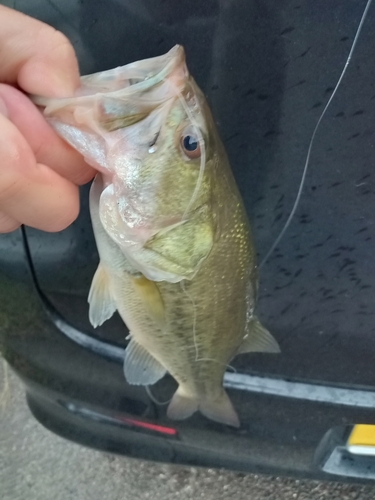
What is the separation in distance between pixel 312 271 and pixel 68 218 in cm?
48

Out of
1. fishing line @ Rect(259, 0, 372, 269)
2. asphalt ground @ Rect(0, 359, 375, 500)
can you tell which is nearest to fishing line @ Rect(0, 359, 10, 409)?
asphalt ground @ Rect(0, 359, 375, 500)

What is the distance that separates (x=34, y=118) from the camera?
694mm

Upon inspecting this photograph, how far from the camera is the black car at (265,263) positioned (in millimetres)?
866

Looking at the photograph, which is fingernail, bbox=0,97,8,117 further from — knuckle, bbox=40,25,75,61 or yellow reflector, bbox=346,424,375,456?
yellow reflector, bbox=346,424,375,456

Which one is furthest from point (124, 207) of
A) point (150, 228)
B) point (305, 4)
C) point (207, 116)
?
point (305, 4)

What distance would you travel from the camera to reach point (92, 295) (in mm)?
968

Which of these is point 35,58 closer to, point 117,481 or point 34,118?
point 34,118

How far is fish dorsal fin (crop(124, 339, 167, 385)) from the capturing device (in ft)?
3.65

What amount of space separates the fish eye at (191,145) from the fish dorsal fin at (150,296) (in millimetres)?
221

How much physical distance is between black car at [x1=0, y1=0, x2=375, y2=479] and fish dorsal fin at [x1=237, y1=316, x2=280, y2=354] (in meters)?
0.07

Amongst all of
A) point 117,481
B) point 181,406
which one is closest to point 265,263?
point 181,406

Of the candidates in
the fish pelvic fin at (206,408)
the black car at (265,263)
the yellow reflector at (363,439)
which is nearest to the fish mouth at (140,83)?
the black car at (265,263)

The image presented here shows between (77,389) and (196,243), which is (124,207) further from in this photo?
(77,389)

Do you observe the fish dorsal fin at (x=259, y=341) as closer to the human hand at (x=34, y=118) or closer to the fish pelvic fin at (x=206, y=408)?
the fish pelvic fin at (x=206, y=408)
